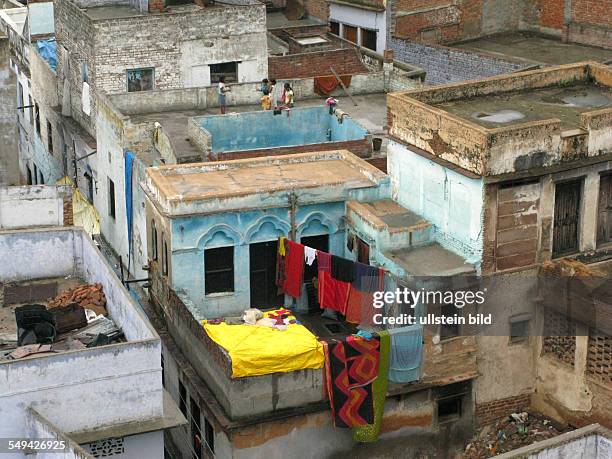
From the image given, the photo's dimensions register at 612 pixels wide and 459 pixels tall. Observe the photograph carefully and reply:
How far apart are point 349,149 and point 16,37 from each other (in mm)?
22834

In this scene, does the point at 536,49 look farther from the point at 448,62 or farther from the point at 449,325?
the point at 449,325

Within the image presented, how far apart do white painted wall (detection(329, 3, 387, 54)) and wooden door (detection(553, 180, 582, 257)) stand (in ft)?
81.0

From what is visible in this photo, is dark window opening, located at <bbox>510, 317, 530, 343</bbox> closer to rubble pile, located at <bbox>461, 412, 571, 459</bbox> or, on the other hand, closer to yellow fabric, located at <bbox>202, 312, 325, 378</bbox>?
rubble pile, located at <bbox>461, 412, 571, 459</bbox>

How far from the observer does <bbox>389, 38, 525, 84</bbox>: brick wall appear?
5103 cm

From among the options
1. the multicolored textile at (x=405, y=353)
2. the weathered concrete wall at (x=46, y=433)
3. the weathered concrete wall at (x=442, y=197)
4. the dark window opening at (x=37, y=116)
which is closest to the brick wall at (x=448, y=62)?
the dark window opening at (x=37, y=116)

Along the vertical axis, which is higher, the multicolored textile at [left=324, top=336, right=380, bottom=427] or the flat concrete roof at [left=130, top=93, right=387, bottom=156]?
the flat concrete roof at [left=130, top=93, right=387, bottom=156]

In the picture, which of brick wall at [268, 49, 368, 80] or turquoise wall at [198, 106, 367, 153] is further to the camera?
brick wall at [268, 49, 368, 80]

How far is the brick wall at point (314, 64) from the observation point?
4878 centimetres

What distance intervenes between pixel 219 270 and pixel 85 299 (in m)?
3.87

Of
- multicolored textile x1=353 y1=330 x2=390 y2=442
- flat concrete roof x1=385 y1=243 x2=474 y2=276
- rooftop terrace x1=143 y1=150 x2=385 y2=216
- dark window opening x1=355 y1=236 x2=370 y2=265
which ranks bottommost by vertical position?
multicolored textile x1=353 y1=330 x2=390 y2=442

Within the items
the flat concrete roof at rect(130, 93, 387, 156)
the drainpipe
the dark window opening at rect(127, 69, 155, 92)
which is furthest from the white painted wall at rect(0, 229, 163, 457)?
the dark window opening at rect(127, 69, 155, 92)

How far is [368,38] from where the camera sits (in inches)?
2255

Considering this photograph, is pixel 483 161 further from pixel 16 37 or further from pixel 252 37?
pixel 16 37

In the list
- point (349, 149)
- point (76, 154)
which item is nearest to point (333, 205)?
point (349, 149)
